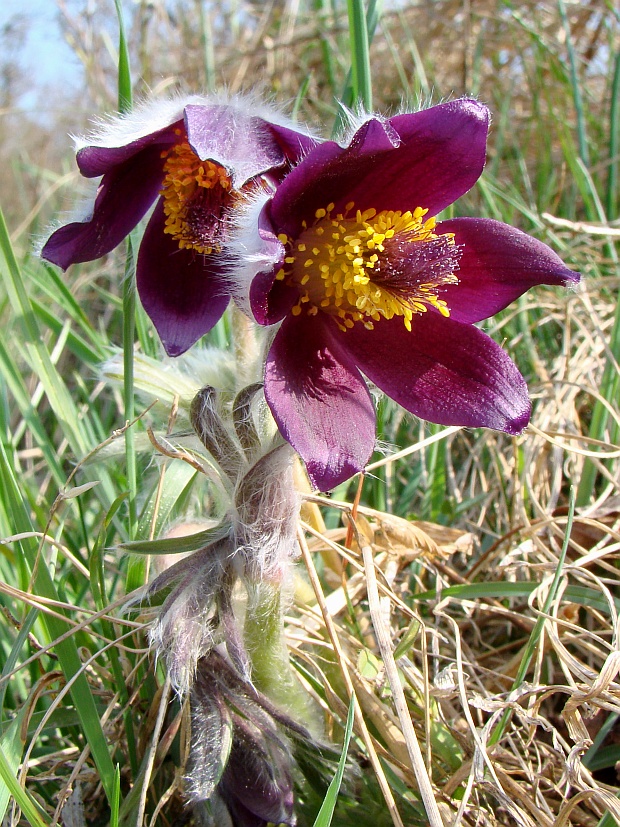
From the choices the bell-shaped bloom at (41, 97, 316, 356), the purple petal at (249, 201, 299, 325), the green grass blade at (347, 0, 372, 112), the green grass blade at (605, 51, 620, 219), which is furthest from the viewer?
the green grass blade at (605, 51, 620, 219)

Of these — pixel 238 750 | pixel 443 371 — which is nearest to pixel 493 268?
pixel 443 371

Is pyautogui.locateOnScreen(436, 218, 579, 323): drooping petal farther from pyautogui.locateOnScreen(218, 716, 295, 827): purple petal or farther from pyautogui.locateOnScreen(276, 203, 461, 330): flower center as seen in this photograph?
pyautogui.locateOnScreen(218, 716, 295, 827): purple petal

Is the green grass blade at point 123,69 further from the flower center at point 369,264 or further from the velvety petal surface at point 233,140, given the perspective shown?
the flower center at point 369,264

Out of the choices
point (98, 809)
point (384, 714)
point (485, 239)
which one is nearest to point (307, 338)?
point (485, 239)

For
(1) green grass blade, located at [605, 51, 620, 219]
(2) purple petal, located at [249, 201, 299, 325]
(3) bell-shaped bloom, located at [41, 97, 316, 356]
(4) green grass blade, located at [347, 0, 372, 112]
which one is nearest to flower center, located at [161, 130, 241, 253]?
(3) bell-shaped bloom, located at [41, 97, 316, 356]

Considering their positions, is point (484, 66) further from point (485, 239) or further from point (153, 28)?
point (485, 239)

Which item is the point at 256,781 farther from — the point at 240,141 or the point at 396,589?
the point at 240,141
